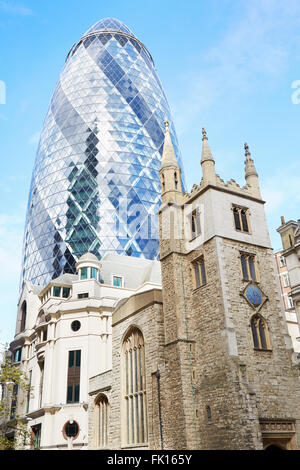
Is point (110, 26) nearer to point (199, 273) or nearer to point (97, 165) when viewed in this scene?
point (97, 165)

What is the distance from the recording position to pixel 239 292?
2438 cm

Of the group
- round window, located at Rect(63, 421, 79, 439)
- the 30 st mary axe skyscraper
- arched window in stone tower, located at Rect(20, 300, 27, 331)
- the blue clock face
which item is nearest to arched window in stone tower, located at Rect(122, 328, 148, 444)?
the blue clock face

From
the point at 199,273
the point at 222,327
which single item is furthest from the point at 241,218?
the point at 222,327

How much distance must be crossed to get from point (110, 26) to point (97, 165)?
38220mm

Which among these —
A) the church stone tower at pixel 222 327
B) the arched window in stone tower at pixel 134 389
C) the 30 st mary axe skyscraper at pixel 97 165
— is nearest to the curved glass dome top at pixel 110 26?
the 30 st mary axe skyscraper at pixel 97 165

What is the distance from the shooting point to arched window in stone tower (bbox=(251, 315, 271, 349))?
946 inches

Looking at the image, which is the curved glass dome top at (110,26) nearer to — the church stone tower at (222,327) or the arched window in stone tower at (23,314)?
the arched window in stone tower at (23,314)

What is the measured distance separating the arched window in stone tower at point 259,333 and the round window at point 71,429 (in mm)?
21275

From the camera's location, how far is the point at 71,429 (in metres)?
38.4

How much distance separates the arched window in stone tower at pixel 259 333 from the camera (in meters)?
24.0

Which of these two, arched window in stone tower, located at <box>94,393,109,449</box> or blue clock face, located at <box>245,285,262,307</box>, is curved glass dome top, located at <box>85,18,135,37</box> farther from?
blue clock face, located at <box>245,285,262,307</box>

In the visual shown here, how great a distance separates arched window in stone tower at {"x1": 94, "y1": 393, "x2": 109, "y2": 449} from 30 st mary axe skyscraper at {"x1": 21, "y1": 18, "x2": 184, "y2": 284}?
33.1 metres

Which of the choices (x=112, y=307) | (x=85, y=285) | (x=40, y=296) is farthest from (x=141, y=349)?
(x=40, y=296)
